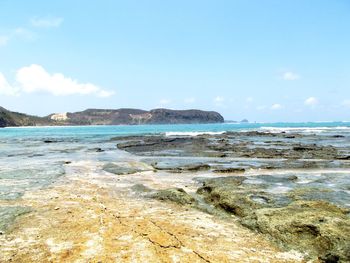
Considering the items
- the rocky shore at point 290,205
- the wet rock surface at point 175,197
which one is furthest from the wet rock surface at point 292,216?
the wet rock surface at point 175,197

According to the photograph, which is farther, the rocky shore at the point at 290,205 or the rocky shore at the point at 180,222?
the rocky shore at the point at 290,205

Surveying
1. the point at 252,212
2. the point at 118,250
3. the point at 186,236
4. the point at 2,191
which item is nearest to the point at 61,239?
the point at 118,250

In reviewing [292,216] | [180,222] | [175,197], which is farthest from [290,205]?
[175,197]

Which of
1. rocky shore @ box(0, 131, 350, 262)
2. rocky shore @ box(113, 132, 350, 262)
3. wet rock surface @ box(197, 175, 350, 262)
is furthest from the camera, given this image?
rocky shore @ box(113, 132, 350, 262)

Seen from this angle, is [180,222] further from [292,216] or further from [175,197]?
[292,216]

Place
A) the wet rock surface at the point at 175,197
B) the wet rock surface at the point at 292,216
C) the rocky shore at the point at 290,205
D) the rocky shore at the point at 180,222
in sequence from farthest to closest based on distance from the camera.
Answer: the wet rock surface at the point at 175,197 → the rocky shore at the point at 290,205 → the wet rock surface at the point at 292,216 → the rocky shore at the point at 180,222

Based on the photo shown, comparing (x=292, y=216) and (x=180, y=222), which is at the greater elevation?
(x=292, y=216)

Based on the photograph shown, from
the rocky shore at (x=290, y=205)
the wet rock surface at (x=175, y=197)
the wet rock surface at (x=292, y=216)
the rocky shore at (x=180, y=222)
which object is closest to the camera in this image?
the rocky shore at (x=180, y=222)

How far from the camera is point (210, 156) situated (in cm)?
2791

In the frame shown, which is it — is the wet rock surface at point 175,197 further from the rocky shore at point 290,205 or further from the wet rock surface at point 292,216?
the wet rock surface at point 292,216

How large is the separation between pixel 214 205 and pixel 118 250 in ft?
15.6

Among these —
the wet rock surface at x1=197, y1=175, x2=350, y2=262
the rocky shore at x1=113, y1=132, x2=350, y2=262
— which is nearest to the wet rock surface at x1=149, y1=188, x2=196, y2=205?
the rocky shore at x1=113, y1=132, x2=350, y2=262

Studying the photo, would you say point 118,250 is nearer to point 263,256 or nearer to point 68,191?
point 263,256

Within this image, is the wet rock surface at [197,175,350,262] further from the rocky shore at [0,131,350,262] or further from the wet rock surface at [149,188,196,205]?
the wet rock surface at [149,188,196,205]
